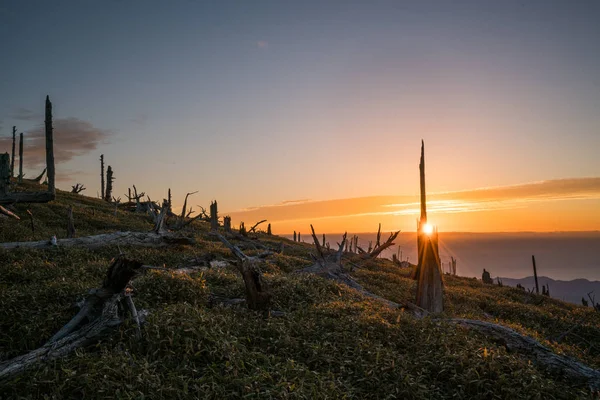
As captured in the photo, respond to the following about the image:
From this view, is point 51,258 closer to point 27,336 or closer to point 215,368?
point 27,336

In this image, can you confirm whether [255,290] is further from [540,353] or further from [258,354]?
[540,353]

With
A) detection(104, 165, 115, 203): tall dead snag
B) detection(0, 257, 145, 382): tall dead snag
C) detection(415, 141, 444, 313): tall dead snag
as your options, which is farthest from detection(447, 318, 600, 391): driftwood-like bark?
detection(104, 165, 115, 203): tall dead snag

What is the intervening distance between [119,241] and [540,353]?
18454mm

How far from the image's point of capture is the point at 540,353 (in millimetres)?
8500

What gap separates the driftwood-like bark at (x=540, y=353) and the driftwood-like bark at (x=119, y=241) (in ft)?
50.9

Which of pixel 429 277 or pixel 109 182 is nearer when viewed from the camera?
pixel 429 277

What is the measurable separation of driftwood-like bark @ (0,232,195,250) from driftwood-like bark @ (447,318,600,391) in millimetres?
15522

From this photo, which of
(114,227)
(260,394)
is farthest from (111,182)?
(260,394)

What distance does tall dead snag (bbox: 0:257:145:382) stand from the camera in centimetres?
646

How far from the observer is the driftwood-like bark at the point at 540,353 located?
25.1 feet

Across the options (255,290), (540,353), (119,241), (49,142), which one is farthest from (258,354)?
(119,241)

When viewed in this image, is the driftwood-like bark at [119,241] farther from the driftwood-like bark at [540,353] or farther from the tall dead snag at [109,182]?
the tall dead snag at [109,182]

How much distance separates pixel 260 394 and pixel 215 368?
1.09 metres

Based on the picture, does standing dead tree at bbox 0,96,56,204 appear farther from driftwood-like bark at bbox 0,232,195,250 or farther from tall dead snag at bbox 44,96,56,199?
driftwood-like bark at bbox 0,232,195,250
